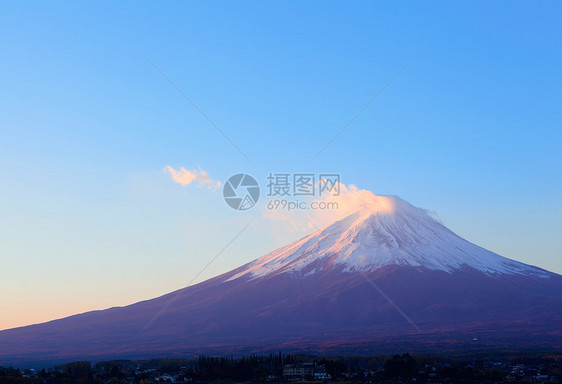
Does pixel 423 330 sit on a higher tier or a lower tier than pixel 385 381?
higher

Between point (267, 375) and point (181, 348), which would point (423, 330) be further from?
point (267, 375)

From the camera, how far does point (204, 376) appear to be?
9625 centimetres

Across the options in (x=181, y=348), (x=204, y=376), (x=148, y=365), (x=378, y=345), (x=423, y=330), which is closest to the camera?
(x=204, y=376)

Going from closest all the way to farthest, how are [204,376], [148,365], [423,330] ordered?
1. [204,376]
2. [148,365]
3. [423,330]

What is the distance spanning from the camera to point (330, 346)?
160m

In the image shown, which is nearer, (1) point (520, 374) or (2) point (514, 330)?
(1) point (520, 374)

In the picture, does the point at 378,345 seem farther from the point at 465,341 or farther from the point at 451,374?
the point at 451,374

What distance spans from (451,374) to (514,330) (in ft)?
332

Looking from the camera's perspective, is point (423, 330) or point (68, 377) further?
point (423, 330)

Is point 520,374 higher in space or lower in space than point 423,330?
lower

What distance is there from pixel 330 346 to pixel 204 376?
222 ft

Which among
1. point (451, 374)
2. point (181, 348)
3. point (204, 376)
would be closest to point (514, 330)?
point (181, 348)

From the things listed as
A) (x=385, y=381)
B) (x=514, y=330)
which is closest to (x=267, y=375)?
(x=385, y=381)

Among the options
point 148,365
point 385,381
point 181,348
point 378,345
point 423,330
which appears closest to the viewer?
point 385,381
